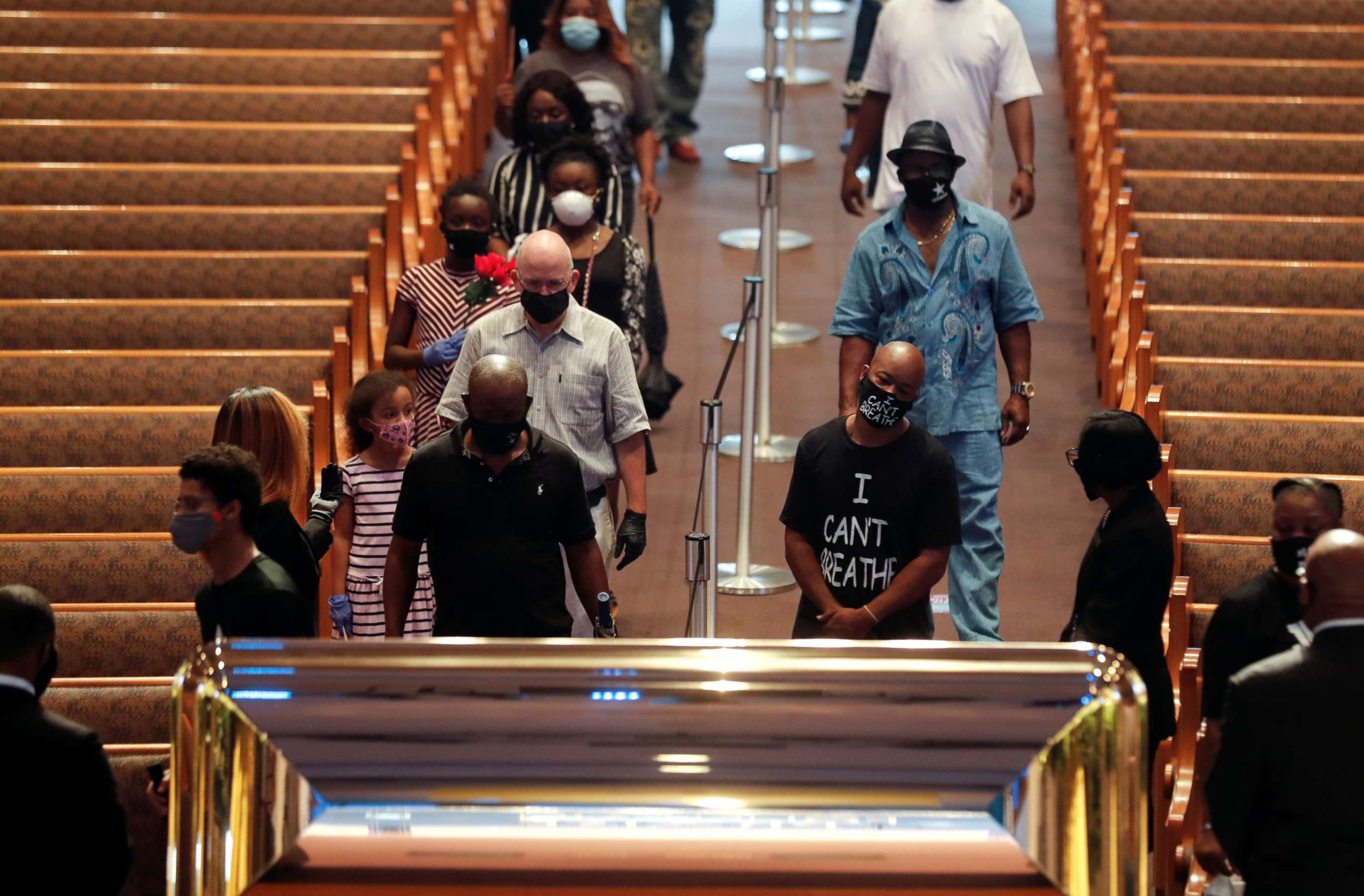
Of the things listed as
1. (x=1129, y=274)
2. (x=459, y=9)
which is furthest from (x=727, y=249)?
(x=1129, y=274)

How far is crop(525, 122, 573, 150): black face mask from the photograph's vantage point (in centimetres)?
539

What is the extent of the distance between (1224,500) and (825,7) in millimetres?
7814

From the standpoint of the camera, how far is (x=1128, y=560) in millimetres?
3303

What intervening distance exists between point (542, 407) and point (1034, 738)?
3477mm

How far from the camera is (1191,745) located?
375 centimetres

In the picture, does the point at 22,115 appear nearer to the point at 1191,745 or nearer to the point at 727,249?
the point at 727,249

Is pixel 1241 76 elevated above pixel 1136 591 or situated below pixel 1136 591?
above

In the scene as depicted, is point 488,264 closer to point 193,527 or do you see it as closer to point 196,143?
point 193,527

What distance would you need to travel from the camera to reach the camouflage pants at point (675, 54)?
8320mm

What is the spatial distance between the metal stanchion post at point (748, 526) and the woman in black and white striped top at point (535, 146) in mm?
699

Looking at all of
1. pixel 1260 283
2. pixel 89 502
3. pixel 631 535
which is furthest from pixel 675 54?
pixel 631 535

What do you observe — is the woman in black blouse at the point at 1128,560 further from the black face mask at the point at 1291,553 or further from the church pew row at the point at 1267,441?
the church pew row at the point at 1267,441

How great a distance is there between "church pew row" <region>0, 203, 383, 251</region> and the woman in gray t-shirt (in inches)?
33.8

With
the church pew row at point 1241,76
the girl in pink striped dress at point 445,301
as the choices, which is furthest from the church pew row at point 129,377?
the church pew row at point 1241,76
